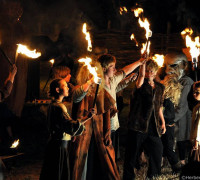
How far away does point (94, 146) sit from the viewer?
19.1 feet

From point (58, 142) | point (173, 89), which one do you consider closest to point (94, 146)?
point (58, 142)

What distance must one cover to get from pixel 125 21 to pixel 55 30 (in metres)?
3.71

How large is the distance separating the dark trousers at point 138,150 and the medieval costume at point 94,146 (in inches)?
26.0

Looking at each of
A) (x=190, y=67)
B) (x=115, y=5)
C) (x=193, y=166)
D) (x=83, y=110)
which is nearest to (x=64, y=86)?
(x=83, y=110)

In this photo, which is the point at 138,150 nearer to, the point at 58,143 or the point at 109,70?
the point at 109,70

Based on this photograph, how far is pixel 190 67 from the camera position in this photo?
10.2m

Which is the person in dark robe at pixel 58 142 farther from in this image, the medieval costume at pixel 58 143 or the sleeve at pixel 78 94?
the sleeve at pixel 78 94

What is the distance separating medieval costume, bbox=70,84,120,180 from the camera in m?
5.71

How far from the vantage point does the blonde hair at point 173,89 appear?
7469 mm

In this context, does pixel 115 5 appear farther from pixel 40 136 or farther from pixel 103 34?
pixel 40 136

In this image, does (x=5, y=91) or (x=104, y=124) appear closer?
(x=5, y=91)

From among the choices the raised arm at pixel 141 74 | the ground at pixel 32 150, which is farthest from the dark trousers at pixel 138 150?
the raised arm at pixel 141 74

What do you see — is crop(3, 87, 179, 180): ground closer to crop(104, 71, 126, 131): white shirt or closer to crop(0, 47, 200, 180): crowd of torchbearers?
crop(0, 47, 200, 180): crowd of torchbearers

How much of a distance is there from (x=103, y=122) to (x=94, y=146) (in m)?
0.38
